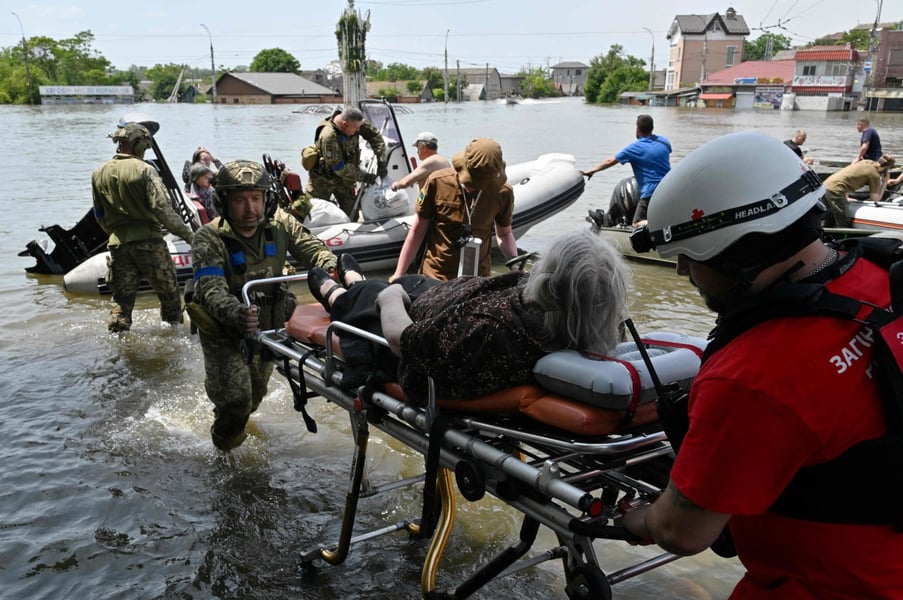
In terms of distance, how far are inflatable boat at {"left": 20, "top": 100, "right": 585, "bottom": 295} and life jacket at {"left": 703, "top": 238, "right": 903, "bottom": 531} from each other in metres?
7.73

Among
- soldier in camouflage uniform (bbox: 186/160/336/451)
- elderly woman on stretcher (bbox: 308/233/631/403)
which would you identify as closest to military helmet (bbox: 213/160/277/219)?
soldier in camouflage uniform (bbox: 186/160/336/451)

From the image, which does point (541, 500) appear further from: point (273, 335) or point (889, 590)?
point (273, 335)

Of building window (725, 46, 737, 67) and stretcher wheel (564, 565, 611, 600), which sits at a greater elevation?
building window (725, 46, 737, 67)

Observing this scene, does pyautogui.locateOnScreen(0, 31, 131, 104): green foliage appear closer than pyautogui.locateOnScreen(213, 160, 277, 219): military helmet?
No

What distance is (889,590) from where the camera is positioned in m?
1.41

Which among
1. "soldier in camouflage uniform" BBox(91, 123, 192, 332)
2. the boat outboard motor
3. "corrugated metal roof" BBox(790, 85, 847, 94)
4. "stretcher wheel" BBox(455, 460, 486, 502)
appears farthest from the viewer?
"corrugated metal roof" BBox(790, 85, 847, 94)

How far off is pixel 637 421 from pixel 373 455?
2796 millimetres

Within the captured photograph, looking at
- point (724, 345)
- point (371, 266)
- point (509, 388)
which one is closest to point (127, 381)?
point (371, 266)

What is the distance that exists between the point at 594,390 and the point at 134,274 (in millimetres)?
5967

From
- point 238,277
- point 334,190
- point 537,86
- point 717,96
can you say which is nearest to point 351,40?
point 334,190

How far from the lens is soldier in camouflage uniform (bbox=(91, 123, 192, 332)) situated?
258 inches

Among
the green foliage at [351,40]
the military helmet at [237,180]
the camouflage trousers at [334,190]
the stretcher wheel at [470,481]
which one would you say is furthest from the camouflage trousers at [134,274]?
the green foliage at [351,40]

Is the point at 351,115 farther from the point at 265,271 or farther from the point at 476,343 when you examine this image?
the point at 476,343

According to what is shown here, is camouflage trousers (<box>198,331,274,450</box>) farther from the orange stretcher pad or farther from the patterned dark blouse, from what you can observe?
the orange stretcher pad
